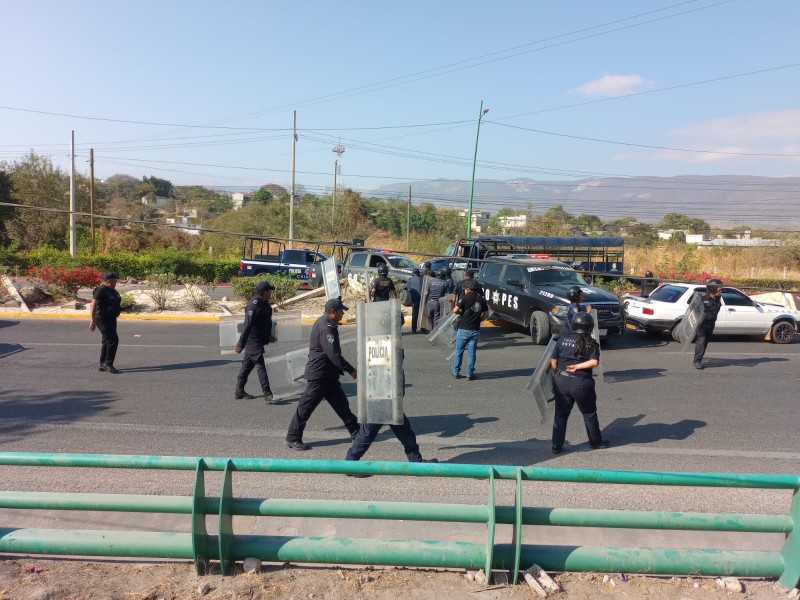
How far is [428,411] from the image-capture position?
8461 millimetres

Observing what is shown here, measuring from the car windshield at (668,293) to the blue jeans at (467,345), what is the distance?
6.63 meters

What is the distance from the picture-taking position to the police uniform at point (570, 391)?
6652mm

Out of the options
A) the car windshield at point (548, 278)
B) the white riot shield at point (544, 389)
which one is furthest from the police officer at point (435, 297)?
the white riot shield at point (544, 389)

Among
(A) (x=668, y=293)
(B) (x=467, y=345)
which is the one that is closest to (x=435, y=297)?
(B) (x=467, y=345)

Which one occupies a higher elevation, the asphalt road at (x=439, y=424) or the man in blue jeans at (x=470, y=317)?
the man in blue jeans at (x=470, y=317)

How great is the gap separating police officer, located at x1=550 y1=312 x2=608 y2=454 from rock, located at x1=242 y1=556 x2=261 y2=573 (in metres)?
3.77

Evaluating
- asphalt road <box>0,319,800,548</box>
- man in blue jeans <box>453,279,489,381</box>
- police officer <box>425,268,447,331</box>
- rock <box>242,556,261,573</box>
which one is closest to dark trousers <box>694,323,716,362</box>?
asphalt road <box>0,319,800,548</box>

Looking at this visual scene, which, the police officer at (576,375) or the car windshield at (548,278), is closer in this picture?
the police officer at (576,375)

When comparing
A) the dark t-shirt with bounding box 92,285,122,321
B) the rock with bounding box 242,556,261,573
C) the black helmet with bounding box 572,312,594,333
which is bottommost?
the rock with bounding box 242,556,261,573

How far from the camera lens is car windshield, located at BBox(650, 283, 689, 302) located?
1462 centimetres

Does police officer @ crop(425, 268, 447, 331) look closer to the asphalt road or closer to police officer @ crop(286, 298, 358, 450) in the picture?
the asphalt road

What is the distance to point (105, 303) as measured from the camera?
10.3 m

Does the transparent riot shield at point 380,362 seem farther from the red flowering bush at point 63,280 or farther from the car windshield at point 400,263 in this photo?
the red flowering bush at point 63,280

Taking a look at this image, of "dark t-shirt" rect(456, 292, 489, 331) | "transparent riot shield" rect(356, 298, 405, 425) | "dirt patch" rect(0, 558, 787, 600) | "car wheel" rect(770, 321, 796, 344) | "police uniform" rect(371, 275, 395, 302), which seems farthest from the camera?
"car wheel" rect(770, 321, 796, 344)
